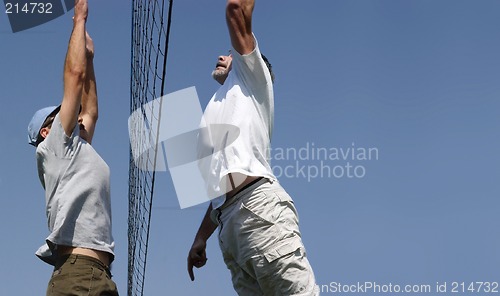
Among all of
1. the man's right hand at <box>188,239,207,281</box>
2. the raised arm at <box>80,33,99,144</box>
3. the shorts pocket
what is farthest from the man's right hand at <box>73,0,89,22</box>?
the shorts pocket

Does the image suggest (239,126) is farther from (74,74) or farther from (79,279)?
(79,279)

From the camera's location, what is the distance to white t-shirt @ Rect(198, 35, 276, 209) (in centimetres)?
391

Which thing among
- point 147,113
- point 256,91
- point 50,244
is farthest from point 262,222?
point 147,113

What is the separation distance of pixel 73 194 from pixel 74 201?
29mm

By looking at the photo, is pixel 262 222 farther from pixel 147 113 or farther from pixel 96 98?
pixel 147 113

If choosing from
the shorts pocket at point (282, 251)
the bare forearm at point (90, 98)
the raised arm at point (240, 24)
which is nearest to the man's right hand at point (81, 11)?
the bare forearm at point (90, 98)

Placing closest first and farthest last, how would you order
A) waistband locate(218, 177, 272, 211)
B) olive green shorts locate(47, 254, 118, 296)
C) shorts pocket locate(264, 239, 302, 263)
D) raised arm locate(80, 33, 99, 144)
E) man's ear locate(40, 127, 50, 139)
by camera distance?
olive green shorts locate(47, 254, 118, 296) → shorts pocket locate(264, 239, 302, 263) → waistband locate(218, 177, 272, 211) → man's ear locate(40, 127, 50, 139) → raised arm locate(80, 33, 99, 144)

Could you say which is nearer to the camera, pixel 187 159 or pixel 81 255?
pixel 81 255

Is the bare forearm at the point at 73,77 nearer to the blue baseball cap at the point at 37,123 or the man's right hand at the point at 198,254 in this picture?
the blue baseball cap at the point at 37,123

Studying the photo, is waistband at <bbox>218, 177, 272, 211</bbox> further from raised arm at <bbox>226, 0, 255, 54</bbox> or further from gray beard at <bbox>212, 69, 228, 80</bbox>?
gray beard at <bbox>212, 69, 228, 80</bbox>

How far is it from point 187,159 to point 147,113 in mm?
2236

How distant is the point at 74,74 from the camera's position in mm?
3818

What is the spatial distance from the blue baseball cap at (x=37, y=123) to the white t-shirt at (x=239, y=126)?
0.68 m

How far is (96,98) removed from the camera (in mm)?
4410
